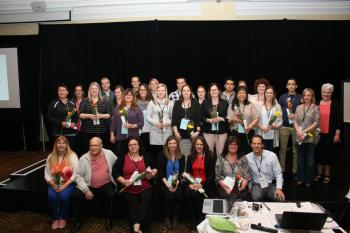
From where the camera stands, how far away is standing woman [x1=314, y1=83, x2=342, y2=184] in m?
4.25

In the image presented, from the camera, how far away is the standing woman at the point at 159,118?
4.43m

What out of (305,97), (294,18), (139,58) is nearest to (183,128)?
(305,97)

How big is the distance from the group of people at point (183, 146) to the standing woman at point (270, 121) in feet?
0.05

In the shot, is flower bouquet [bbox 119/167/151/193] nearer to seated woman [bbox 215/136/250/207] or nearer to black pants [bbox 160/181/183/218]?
black pants [bbox 160/181/183/218]

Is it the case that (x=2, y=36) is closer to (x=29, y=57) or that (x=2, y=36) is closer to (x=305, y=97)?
(x=29, y=57)

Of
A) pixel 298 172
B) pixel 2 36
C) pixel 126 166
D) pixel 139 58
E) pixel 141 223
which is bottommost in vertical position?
pixel 141 223

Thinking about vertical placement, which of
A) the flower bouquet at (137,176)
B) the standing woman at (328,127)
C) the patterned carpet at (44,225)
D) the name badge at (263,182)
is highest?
the standing woman at (328,127)

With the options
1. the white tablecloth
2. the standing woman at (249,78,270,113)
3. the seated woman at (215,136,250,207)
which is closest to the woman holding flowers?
the seated woman at (215,136,250,207)

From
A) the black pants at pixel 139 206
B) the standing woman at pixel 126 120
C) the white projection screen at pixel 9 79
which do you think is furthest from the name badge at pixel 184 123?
the white projection screen at pixel 9 79

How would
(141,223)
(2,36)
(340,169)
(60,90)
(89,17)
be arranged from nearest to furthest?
(141,223), (60,90), (340,169), (89,17), (2,36)

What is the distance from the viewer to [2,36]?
7.32 m

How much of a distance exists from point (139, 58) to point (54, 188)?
378 cm

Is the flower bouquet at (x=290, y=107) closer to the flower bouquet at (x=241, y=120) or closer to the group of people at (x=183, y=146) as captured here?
the group of people at (x=183, y=146)

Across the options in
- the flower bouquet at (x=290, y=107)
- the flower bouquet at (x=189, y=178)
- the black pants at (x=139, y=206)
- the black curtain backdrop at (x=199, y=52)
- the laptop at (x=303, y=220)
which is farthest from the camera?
the black curtain backdrop at (x=199, y=52)
